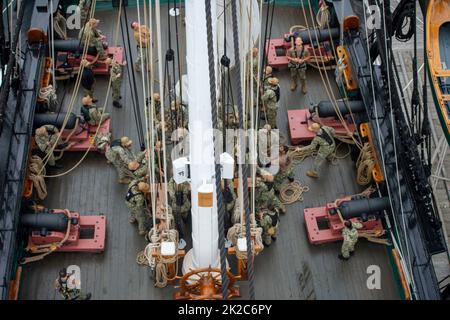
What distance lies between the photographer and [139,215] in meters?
9.85

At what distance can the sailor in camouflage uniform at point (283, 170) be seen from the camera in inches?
413

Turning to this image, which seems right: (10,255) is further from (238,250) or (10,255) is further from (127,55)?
(127,55)

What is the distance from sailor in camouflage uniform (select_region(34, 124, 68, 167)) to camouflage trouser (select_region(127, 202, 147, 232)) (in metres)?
1.62

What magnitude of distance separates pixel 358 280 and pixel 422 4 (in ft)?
16.9

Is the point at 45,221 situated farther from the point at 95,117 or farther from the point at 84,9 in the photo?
the point at 84,9

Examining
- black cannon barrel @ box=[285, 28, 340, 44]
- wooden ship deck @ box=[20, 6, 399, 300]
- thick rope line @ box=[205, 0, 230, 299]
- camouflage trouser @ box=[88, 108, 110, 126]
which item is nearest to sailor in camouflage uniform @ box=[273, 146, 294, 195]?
wooden ship deck @ box=[20, 6, 399, 300]

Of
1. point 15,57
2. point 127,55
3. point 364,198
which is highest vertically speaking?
point 127,55

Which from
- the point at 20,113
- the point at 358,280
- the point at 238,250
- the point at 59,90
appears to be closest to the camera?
the point at 238,250

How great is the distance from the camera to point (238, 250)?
328 inches

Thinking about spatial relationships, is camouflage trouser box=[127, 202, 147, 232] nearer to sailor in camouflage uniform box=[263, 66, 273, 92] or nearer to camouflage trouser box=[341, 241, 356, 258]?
camouflage trouser box=[341, 241, 356, 258]

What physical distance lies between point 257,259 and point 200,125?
3476mm

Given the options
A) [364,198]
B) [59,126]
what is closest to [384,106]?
[364,198]

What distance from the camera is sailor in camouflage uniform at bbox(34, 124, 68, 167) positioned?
34.3 ft

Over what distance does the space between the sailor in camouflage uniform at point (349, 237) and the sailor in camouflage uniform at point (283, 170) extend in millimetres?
1257
